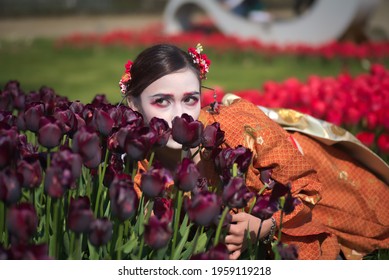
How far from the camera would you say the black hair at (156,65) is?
2.42 metres

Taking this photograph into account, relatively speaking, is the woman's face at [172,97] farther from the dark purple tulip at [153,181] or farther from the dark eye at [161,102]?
the dark purple tulip at [153,181]

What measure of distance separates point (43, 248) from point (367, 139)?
2.71 metres

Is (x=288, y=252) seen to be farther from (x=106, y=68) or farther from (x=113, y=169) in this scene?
(x=106, y=68)

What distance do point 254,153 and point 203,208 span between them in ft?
3.05

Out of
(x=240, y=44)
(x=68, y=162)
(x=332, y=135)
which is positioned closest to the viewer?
(x=68, y=162)

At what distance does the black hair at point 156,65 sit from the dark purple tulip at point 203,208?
883 mm

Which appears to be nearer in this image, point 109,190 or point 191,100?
point 109,190

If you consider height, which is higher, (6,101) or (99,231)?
(99,231)

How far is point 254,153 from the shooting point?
250cm

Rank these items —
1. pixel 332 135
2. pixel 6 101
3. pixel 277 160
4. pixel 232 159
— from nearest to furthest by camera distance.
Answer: pixel 232 159
pixel 277 160
pixel 6 101
pixel 332 135

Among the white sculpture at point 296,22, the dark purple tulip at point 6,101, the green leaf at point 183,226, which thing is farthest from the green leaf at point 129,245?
the white sculpture at point 296,22

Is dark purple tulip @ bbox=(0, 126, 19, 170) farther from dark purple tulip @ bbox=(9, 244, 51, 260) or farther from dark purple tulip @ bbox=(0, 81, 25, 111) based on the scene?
dark purple tulip @ bbox=(0, 81, 25, 111)

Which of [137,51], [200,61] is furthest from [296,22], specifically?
[200,61]
